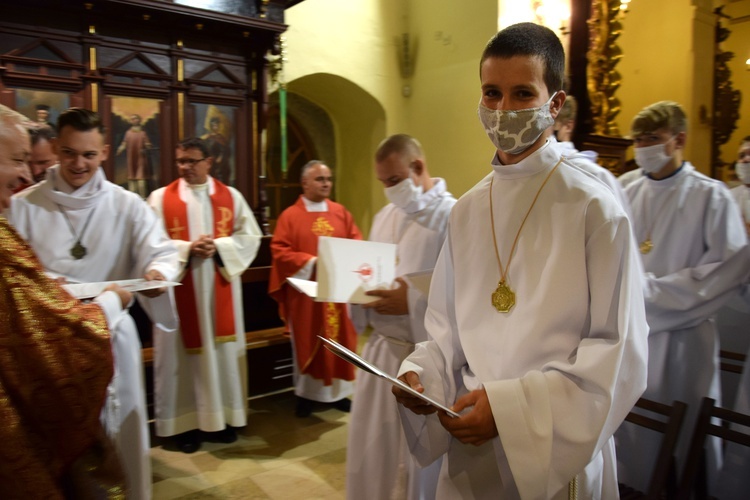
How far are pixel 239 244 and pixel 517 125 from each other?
11.2ft

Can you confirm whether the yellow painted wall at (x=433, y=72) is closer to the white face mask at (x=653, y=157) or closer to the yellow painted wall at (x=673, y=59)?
the yellow painted wall at (x=673, y=59)

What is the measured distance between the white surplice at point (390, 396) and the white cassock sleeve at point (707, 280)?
1.21 m

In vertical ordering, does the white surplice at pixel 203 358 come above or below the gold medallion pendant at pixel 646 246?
below

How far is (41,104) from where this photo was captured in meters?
5.00

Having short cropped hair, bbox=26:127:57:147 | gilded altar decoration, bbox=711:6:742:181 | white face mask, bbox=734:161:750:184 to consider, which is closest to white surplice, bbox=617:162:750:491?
white face mask, bbox=734:161:750:184

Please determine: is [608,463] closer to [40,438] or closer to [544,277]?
[544,277]

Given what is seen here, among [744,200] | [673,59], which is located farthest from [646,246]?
[673,59]

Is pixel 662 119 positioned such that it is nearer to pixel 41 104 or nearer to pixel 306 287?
pixel 306 287

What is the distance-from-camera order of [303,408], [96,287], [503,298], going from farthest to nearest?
1. [303,408]
2. [96,287]
3. [503,298]

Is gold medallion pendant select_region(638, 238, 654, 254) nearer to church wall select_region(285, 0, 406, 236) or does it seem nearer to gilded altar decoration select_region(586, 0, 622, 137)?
gilded altar decoration select_region(586, 0, 622, 137)

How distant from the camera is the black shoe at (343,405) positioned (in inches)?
201

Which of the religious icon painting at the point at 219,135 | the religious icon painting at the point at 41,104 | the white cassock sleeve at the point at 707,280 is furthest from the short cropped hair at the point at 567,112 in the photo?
the religious icon painting at the point at 41,104

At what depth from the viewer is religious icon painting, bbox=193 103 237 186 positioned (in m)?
5.91

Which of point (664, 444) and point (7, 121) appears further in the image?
point (664, 444)
